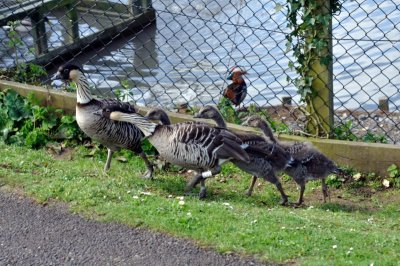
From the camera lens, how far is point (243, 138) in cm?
805

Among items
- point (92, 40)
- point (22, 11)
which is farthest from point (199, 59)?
point (22, 11)

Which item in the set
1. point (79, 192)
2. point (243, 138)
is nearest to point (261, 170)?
point (243, 138)

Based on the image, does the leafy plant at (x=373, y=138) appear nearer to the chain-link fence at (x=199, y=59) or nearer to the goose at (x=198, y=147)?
the chain-link fence at (x=199, y=59)

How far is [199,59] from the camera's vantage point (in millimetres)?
12852

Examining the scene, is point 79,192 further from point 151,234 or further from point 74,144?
point 74,144

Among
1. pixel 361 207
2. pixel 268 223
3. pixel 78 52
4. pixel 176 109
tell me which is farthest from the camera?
pixel 78 52

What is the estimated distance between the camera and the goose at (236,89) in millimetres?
10047

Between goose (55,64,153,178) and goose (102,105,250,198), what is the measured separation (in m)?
0.34

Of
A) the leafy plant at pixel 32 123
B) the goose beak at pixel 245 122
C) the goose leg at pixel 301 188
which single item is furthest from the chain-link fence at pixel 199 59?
the goose leg at pixel 301 188

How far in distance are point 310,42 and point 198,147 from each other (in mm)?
1513

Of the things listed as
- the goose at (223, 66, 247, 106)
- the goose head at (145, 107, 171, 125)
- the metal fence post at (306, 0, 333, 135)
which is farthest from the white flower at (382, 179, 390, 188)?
the goose at (223, 66, 247, 106)

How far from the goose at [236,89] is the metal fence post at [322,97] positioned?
1.53m

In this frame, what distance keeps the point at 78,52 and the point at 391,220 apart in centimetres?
637

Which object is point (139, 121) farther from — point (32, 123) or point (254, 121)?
point (32, 123)
